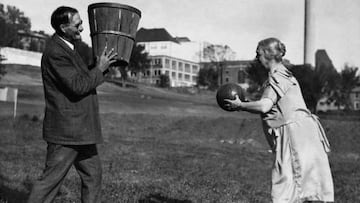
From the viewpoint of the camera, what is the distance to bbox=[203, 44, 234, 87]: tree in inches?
4210

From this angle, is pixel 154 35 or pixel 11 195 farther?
pixel 154 35

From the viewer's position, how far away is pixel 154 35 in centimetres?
14900

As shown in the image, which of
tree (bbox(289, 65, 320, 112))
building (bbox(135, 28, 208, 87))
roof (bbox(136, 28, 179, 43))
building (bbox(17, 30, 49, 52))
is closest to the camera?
tree (bbox(289, 65, 320, 112))

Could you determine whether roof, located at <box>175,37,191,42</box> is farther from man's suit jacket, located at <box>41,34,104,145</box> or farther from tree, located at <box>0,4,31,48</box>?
man's suit jacket, located at <box>41,34,104,145</box>

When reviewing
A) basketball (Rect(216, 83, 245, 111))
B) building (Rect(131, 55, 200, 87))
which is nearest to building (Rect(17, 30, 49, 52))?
building (Rect(131, 55, 200, 87))

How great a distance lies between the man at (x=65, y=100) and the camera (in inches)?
181

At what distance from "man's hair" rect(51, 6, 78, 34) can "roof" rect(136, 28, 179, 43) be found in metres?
143

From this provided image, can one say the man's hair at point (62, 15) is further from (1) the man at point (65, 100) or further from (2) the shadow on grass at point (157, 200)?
(2) the shadow on grass at point (157, 200)

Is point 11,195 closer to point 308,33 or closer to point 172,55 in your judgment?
point 308,33

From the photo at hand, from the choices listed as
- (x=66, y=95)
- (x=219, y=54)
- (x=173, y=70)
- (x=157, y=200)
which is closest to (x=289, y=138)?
(x=66, y=95)

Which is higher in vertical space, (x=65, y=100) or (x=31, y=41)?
(x=31, y=41)

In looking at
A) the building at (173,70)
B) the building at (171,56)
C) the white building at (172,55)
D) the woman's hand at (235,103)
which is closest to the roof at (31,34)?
the building at (173,70)

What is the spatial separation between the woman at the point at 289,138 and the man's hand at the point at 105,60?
123cm

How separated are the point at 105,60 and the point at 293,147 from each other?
200 cm
